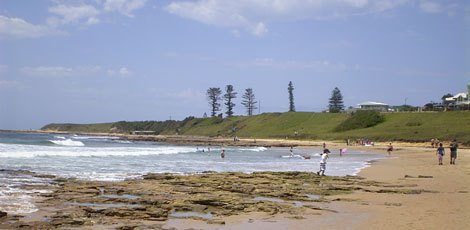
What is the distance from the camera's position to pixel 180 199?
53.1 feet

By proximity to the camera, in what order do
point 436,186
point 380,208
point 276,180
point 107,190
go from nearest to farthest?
point 380,208 < point 107,190 < point 436,186 < point 276,180

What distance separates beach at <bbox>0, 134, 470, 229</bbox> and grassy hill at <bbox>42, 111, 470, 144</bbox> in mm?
46909

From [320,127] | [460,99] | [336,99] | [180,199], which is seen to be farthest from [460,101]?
[180,199]

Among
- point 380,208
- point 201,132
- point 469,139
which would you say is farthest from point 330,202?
point 201,132

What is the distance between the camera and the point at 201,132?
456 feet

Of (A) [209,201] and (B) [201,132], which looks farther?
(B) [201,132]

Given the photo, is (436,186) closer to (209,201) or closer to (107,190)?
(209,201)

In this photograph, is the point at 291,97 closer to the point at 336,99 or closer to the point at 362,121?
the point at 336,99

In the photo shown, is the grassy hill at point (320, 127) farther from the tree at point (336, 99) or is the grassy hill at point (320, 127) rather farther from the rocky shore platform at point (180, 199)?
the rocky shore platform at point (180, 199)

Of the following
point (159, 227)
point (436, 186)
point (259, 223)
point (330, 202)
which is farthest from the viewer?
point (436, 186)

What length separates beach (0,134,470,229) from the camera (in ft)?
41.3

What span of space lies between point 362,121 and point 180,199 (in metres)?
85.2

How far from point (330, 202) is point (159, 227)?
6838 mm

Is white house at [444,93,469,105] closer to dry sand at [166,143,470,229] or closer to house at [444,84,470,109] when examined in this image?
house at [444,84,470,109]
